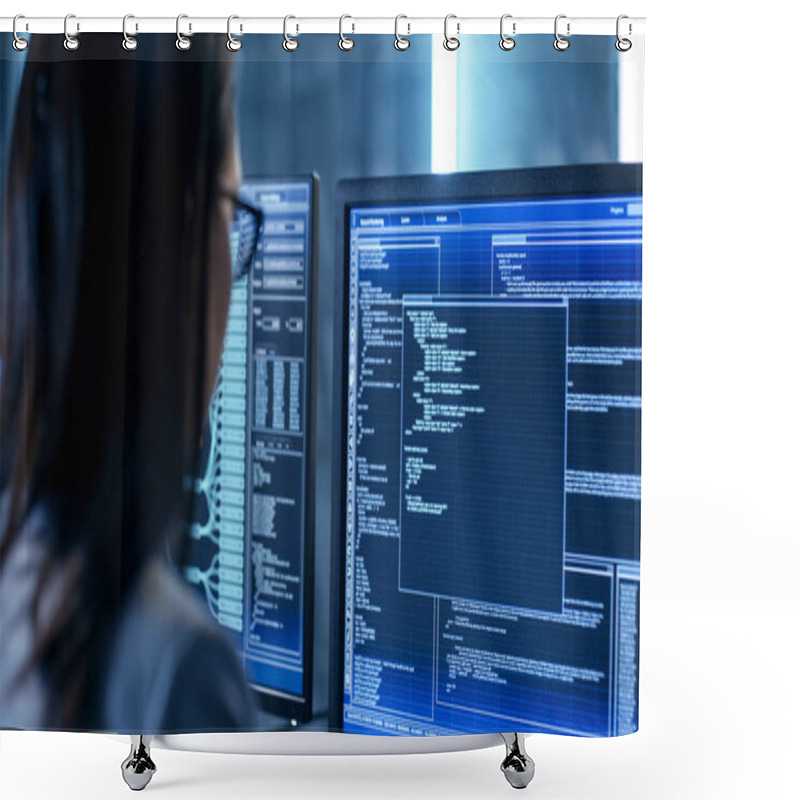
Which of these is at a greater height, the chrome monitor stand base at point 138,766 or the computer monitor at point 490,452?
the computer monitor at point 490,452

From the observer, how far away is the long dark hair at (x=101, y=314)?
172 centimetres

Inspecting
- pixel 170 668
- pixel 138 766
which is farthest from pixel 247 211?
pixel 138 766

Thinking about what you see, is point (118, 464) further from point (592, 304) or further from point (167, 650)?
point (592, 304)

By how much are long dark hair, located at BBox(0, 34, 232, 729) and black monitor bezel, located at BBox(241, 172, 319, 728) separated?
147 mm

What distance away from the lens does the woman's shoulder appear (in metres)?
1.75

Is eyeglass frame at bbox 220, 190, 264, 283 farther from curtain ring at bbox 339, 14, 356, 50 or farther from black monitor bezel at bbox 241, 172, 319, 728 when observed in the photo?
curtain ring at bbox 339, 14, 356, 50

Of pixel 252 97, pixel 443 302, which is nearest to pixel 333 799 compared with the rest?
pixel 443 302

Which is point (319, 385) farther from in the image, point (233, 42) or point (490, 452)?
point (233, 42)

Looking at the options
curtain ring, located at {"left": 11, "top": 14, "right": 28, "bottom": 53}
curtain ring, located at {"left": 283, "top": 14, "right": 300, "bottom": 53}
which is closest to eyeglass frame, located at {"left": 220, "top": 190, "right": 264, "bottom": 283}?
curtain ring, located at {"left": 283, "top": 14, "right": 300, "bottom": 53}

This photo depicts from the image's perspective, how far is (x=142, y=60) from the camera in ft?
5.63

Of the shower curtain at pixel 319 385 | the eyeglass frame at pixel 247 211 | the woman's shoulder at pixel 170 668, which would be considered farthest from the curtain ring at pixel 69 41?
the woman's shoulder at pixel 170 668

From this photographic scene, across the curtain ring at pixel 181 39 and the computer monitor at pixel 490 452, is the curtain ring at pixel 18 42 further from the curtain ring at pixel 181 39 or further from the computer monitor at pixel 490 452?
the computer monitor at pixel 490 452

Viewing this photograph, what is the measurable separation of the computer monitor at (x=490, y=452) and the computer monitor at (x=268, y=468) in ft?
0.18

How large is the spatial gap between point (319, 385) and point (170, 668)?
478mm
